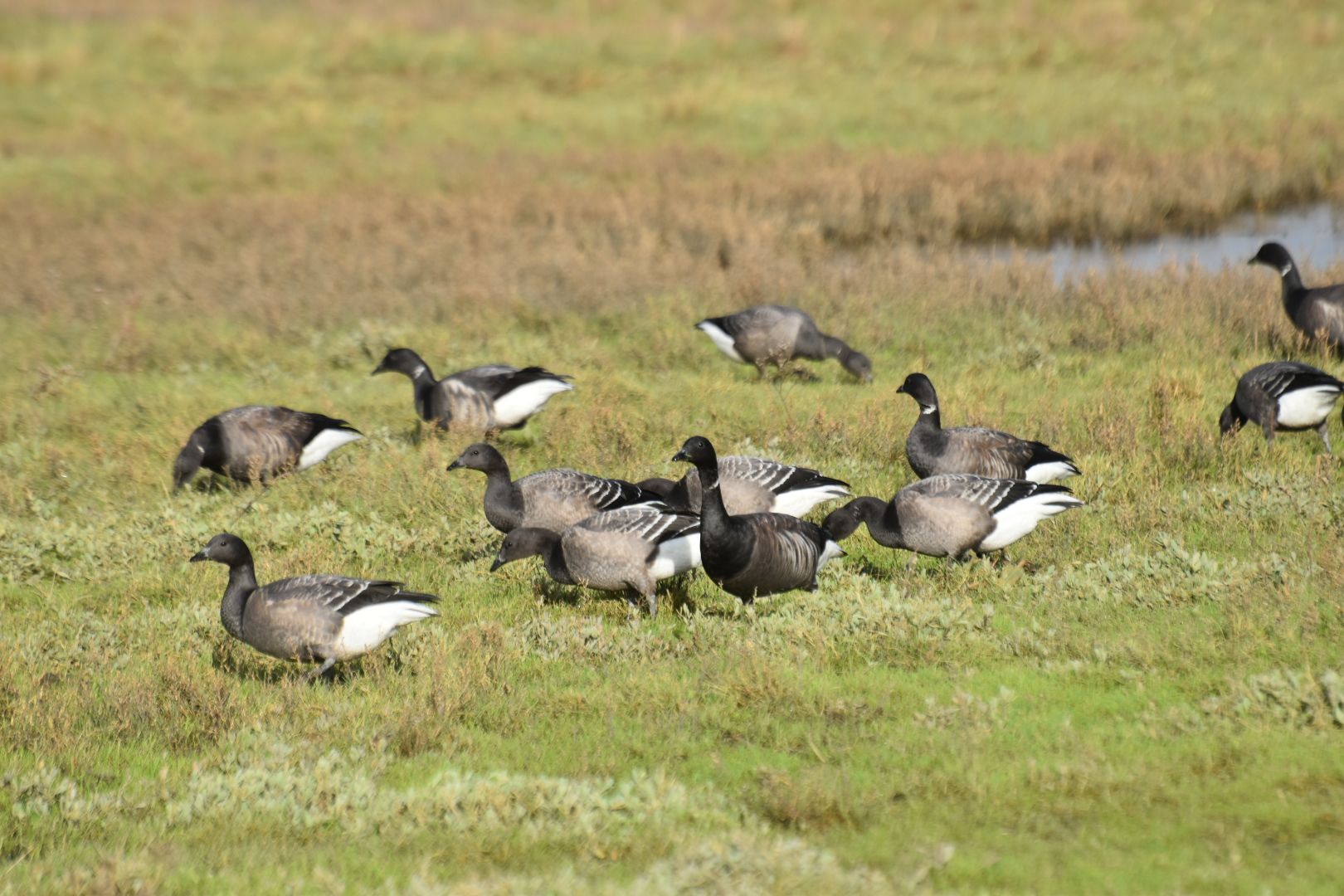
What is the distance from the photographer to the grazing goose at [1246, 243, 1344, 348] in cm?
1543

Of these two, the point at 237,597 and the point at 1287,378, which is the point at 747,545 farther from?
the point at 1287,378

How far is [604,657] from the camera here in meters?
9.78

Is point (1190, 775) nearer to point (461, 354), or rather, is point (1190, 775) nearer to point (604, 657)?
point (604, 657)

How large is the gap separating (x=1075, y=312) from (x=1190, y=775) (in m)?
12.0

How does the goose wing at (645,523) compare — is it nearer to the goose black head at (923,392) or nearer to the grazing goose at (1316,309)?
the goose black head at (923,392)

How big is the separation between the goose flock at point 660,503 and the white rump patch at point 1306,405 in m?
0.02

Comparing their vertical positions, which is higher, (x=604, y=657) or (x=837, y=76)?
(x=837, y=76)

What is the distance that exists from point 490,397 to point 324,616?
6.15 meters

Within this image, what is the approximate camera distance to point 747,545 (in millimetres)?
10125

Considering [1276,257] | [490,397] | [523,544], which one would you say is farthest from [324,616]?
[1276,257]

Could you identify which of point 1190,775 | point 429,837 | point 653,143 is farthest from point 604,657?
point 653,143

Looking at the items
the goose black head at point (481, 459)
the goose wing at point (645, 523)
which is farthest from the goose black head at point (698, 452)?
the goose black head at point (481, 459)

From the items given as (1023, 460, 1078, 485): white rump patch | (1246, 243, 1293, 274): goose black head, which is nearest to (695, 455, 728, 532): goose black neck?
(1023, 460, 1078, 485): white rump patch

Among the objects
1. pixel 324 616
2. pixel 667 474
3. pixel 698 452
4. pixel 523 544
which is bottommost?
pixel 667 474
